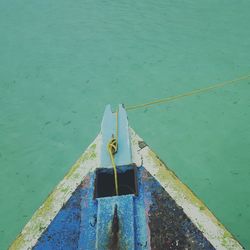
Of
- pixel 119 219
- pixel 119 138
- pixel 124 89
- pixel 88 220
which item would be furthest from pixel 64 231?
pixel 124 89

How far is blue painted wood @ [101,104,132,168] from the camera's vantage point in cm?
173

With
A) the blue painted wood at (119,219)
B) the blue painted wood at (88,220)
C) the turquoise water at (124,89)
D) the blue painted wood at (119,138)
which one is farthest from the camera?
the turquoise water at (124,89)

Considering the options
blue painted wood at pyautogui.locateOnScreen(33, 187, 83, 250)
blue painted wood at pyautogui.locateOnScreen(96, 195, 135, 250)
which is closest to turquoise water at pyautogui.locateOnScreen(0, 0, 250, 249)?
blue painted wood at pyautogui.locateOnScreen(33, 187, 83, 250)

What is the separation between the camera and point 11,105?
118 inches

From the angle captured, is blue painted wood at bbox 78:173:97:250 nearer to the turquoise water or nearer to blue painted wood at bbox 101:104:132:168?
blue painted wood at bbox 101:104:132:168

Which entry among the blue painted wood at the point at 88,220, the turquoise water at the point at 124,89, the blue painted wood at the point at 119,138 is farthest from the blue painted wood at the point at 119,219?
the turquoise water at the point at 124,89

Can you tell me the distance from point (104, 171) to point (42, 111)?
4.82 ft

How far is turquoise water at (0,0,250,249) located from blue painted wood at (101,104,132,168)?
2.17ft

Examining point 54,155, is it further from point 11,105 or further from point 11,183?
point 11,105

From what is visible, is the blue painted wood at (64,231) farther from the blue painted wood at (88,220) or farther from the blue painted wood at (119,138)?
the blue painted wood at (119,138)

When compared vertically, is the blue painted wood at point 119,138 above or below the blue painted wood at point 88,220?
above

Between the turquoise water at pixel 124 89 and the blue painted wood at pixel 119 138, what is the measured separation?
66cm

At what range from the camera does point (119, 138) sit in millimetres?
1856

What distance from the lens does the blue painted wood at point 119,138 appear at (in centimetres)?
173
